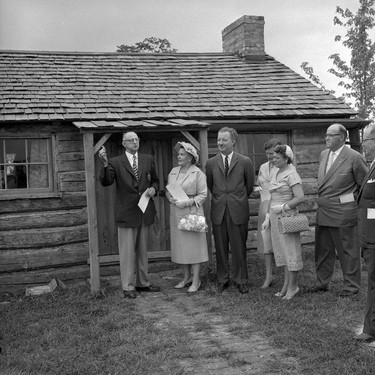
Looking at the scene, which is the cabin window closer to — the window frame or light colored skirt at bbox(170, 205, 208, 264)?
the window frame

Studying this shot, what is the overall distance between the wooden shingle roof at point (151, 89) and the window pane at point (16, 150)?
526 mm

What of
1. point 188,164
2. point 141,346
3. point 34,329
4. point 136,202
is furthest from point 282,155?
point 34,329

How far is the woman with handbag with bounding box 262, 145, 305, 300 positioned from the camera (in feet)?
22.1

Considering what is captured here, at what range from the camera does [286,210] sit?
676 centimetres

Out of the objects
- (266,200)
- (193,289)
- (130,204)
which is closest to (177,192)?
(130,204)

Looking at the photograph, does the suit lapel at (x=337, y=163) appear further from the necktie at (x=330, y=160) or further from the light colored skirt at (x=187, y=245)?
the light colored skirt at (x=187, y=245)

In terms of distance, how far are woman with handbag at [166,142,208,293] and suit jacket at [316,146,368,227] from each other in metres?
1.63

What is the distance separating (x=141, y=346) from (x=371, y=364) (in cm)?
205

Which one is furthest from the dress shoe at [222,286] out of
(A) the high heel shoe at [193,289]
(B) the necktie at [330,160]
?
(B) the necktie at [330,160]

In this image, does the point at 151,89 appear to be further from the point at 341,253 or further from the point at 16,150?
the point at 341,253

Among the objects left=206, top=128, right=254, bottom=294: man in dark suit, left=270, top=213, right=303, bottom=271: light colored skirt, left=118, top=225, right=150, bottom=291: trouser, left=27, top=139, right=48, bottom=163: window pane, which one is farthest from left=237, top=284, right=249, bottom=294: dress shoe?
left=27, top=139, right=48, bottom=163: window pane

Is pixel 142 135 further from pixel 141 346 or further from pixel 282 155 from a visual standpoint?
pixel 141 346

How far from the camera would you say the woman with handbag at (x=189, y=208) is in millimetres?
7555

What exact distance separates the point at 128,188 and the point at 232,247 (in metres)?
1.61
